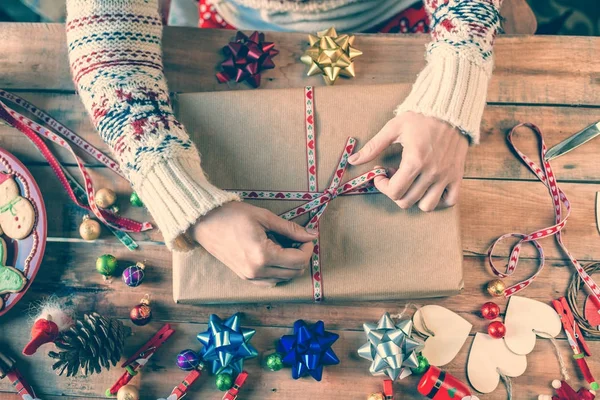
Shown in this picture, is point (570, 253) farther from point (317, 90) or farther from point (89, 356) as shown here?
point (89, 356)

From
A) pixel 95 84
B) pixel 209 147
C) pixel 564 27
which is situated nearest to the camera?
pixel 95 84

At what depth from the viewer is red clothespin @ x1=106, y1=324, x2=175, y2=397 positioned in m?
0.77

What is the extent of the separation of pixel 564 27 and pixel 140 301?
1.22m

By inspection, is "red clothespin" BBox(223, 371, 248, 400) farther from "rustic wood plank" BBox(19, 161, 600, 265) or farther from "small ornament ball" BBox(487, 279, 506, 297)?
"small ornament ball" BBox(487, 279, 506, 297)

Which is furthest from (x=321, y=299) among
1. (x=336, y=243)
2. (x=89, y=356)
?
(x=89, y=356)

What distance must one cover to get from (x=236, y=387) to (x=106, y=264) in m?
0.29

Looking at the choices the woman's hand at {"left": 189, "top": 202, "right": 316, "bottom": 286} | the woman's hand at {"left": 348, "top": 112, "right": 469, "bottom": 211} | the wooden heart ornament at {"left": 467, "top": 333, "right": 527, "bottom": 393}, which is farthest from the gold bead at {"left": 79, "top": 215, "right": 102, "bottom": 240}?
the wooden heart ornament at {"left": 467, "top": 333, "right": 527, "bottom": 393}

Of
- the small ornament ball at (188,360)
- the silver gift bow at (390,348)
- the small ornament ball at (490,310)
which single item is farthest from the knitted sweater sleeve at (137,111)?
the small ornament ball at (490,310)

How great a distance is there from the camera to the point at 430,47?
0.70m

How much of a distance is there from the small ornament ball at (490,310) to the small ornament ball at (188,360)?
47 cm

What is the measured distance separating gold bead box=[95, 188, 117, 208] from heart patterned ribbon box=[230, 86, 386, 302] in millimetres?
227

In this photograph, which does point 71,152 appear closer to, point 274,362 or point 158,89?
point 158,89

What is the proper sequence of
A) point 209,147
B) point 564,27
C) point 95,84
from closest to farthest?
point 95,84 < point 209,147 < point 564,27

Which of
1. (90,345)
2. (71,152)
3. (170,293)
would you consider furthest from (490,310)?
(71,152)
